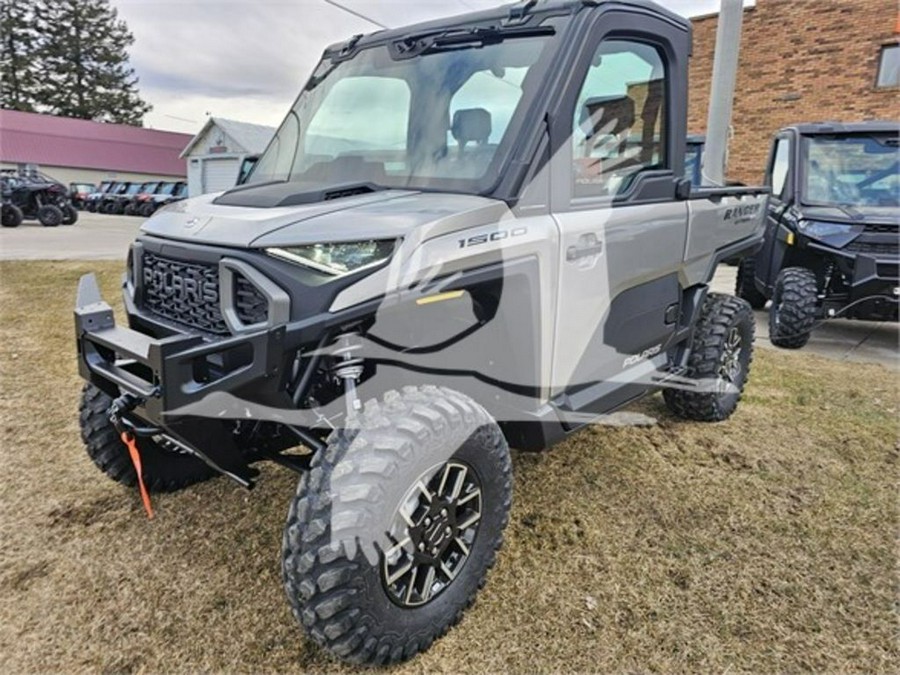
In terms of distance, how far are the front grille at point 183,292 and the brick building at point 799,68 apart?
13.8 m

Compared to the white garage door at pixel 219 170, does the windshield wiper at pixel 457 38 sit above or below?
above

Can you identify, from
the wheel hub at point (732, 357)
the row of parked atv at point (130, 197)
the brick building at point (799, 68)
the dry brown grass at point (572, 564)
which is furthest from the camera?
the row of parked atv at point (130, 197)

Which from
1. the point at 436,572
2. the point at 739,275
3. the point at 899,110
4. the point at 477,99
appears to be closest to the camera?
the point at 436,572

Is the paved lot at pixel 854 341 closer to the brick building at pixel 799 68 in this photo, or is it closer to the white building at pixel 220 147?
the brick building at pixel 799 68

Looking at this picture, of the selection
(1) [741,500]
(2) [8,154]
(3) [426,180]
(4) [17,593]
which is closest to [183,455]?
(4) [17,593]

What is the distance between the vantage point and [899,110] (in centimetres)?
1401

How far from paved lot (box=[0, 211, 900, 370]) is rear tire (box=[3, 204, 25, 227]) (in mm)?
295

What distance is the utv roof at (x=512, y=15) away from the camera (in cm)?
264

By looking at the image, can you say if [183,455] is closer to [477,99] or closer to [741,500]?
[477,99]

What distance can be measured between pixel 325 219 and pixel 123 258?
39.8 ft

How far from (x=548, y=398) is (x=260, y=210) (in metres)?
1.36

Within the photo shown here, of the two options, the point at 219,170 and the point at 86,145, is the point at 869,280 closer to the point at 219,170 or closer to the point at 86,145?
the point at 219,170

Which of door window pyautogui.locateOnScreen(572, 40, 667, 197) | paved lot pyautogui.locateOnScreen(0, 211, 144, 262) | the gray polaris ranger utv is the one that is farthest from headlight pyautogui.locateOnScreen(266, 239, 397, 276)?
paved lot pyautogui.locateOnScreen(0, 211, 144, 262)

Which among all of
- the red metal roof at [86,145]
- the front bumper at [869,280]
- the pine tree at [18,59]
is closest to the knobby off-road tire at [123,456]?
the front bumper at [869,280]
